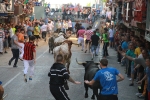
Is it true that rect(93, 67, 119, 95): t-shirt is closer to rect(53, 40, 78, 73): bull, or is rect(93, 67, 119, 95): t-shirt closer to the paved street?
the paved street

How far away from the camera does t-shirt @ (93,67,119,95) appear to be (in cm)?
786

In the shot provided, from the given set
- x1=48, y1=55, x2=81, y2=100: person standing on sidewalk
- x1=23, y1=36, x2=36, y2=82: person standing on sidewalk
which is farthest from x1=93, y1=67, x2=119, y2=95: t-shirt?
x1=23, y1=36, x2=36, y2=82: person standing on sidewalk

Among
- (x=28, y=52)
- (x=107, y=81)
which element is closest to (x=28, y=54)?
(x=28, y=52)

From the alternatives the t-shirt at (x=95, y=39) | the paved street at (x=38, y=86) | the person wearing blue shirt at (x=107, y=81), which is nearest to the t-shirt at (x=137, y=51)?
the paved street at (x=38, y=86)

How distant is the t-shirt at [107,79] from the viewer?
25.8ft

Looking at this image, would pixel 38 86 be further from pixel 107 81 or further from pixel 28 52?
pixel 107 81

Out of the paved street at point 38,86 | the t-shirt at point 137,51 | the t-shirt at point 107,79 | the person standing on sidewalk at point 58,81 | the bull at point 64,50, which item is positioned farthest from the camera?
the bull at point 64,50

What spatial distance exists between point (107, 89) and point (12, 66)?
1043cm

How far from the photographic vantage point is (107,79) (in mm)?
7859

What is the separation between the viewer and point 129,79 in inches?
573

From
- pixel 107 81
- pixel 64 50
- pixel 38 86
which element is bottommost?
pixel 38 86

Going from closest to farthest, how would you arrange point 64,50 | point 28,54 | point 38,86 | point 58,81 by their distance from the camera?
point 58,81
point 38,86
point 28,54
point 64,50

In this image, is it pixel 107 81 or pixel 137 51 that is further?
pixel 137 51

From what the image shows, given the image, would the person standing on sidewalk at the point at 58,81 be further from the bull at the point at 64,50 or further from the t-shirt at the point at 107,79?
the bull at the point at 64,50
